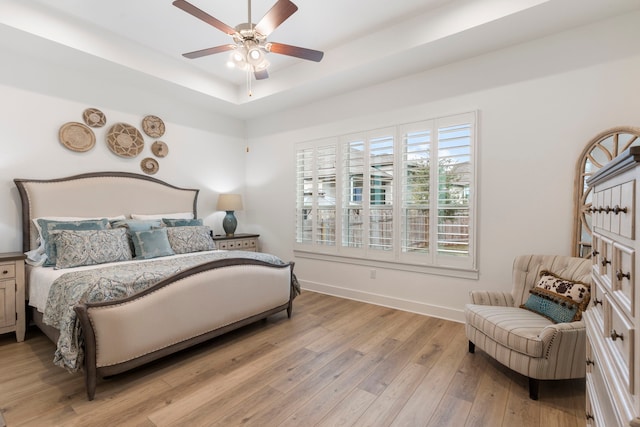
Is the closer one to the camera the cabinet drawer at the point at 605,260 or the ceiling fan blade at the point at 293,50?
the cabinet drawer at the point at 605,260

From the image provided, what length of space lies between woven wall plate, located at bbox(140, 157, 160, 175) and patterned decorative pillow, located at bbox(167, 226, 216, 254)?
1154 mm

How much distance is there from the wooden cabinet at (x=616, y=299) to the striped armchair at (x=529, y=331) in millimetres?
589

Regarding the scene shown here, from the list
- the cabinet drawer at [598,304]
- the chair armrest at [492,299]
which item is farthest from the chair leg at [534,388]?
the cabinet drawer at [598,304]

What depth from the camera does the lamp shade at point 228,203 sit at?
479cm

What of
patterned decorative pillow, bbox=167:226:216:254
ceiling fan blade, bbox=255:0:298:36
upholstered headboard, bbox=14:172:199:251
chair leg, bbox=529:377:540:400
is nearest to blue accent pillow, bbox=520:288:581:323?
chair leg, bbox=529:377:540:400

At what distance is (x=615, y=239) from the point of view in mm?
1021

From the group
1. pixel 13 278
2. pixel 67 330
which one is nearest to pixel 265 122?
pixel 13 278

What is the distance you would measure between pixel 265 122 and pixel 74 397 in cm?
423

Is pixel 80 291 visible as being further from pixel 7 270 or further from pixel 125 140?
pixel 125 140

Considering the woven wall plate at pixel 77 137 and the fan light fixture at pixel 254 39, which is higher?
the fan light fixture at pixel 254 39

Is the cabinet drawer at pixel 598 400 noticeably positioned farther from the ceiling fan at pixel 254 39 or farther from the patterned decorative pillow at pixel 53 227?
the patterned decorative pillow at pixel 53 227

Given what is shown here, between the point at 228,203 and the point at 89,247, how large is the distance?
2.14 meters

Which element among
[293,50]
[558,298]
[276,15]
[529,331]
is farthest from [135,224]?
[558,298]

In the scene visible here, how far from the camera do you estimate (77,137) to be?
3.56 metres
